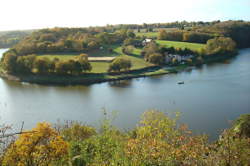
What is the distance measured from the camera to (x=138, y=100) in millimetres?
11258

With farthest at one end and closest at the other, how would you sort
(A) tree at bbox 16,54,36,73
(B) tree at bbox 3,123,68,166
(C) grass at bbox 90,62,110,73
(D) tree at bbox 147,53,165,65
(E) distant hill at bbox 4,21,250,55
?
(E) distant hill at bbox 4,21,250,55 → (D) tree at bbox 147,53,165,65 → (A) tree at bbox 16,54,36,73 → (C) grass at bbox 90,62,110,73 → (B) tree at bbox 3,123,68,166

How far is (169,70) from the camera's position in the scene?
17.4 metres

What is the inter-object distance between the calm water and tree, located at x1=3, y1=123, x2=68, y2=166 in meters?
4.42

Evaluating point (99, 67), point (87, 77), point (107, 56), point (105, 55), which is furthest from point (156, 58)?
point (87, 77)

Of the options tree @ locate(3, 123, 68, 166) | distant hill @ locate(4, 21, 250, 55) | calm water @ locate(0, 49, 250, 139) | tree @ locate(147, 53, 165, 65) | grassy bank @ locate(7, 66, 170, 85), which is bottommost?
calm water @ locate(0, 49, 250, 139)

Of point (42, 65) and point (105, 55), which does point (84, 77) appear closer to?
point (42, 65)

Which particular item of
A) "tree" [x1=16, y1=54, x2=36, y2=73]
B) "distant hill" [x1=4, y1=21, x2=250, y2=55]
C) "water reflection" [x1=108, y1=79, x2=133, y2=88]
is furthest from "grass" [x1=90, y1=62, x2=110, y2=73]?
"distant hill" [x1=4, y1=21, x2=250, y2=55]

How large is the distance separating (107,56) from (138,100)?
10560mm

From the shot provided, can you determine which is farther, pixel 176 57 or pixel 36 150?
pixel 176 57

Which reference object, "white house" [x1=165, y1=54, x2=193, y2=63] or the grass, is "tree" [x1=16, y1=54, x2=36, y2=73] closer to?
the grass

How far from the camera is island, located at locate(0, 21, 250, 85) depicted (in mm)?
16125

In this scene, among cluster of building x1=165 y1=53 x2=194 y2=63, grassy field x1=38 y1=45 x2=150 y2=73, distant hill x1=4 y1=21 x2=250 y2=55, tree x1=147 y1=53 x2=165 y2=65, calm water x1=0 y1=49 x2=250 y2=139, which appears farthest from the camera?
distant hill x1=4 y1=21 x2=250 y2=55

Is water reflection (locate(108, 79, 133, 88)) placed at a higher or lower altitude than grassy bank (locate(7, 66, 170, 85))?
lower

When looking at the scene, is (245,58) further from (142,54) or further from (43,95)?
(43,95)
